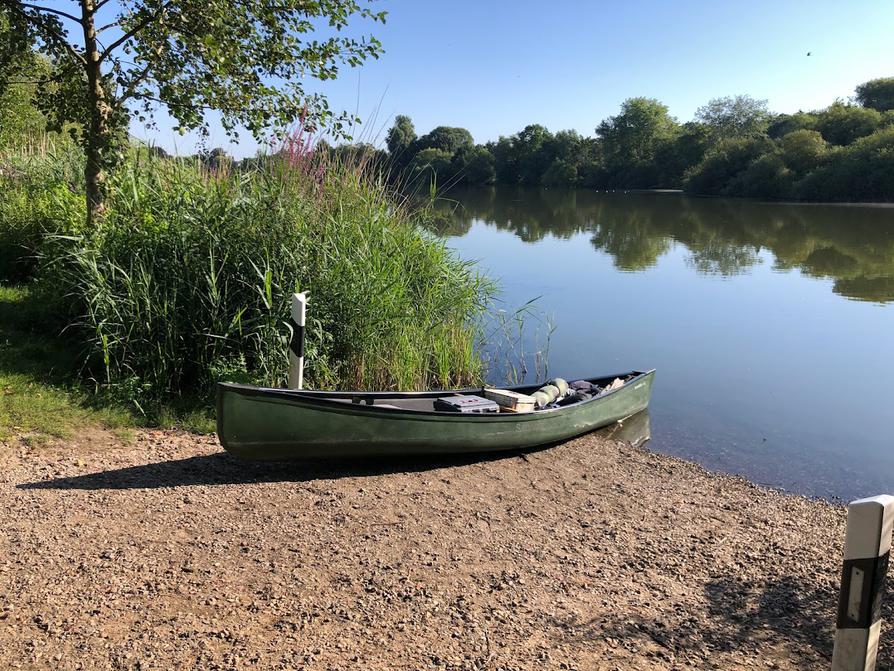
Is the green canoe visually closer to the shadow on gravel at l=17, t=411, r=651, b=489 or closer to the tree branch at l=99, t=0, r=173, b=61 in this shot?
the shadow on gravel at l=17, t=411, r=651, b=489

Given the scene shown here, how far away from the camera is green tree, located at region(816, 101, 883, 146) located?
169ft

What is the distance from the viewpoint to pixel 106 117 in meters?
7.19

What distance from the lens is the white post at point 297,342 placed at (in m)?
5.62

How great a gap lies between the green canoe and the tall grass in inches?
44.4

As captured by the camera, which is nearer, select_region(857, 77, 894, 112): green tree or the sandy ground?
the sandy ground

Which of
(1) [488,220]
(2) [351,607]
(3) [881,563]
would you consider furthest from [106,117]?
(1) [488,220]

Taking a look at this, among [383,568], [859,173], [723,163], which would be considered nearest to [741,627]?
[383,568]

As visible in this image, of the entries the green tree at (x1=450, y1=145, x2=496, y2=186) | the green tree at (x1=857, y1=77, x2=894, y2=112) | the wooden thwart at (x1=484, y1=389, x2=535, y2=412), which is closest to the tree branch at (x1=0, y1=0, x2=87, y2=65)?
the wooden thwart at (x1=484, y1=389, x2=535, y2=412)

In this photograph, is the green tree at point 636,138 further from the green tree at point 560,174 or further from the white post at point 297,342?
the white post at point 297,342

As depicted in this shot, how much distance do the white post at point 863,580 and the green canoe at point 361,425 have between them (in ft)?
11.2

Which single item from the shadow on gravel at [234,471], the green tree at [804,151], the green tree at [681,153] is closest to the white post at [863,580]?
the shadow on gravel at [234,471]

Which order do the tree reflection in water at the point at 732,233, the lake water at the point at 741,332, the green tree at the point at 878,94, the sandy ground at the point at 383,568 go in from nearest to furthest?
1. the sandy ground at the point at 383,568
2. the lake water at the point at 741,332
3. the tree reflection in water at the point at 732,233
4. the green tree at the point at 878,94

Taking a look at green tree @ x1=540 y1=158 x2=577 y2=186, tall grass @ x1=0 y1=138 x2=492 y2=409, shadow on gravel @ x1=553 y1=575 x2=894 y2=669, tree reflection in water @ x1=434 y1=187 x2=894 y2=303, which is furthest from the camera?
green tree @ x1=540 y1=158 x2=577 y2=186

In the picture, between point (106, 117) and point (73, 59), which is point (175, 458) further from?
point (73, 59)
